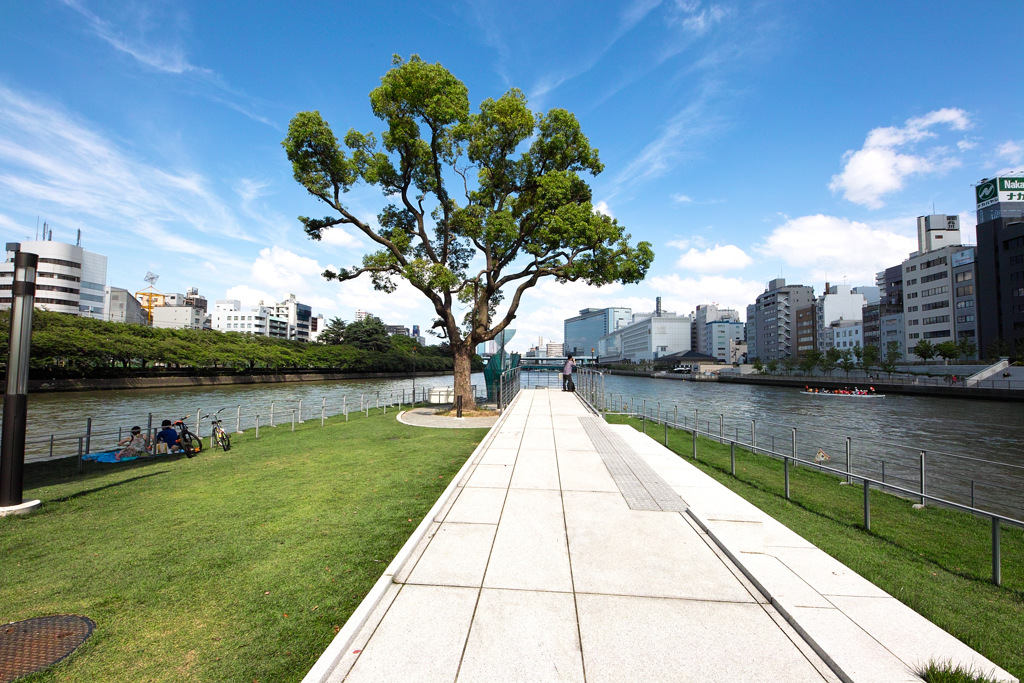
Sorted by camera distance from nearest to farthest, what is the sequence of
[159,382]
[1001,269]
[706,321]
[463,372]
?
[463,372]
[159,382]
[1001,269]
[706,321]

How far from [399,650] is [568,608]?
4.82 feet

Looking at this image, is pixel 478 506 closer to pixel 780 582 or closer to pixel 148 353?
pixel 780 582

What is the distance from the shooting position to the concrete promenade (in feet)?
11.1

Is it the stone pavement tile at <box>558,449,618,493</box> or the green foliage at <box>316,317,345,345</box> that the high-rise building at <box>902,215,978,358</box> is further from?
the green foliage at <box>316,317,345,345</box>

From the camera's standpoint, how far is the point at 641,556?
5.17 m

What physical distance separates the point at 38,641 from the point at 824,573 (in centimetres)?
739

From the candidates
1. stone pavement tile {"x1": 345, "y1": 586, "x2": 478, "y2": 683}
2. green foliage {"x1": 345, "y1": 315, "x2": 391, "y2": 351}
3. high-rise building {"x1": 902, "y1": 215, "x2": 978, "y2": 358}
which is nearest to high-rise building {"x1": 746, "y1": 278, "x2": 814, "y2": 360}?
high-rise building {"x1": 902, "y1": 215, "x2": 978, "y2": 358}

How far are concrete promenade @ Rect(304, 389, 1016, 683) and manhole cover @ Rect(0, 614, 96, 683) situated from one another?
2167 millimetres

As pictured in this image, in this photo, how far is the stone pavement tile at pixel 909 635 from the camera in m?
3.49

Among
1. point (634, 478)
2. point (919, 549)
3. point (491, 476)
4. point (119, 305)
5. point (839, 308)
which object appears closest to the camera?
point (919, 549)

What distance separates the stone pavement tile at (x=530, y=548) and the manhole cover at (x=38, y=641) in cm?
336

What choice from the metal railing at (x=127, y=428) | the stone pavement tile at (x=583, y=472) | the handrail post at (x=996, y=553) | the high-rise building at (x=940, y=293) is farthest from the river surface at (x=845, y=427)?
the high-rise building at (x=940, y=293)

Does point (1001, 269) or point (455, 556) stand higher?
point (1001, 269)

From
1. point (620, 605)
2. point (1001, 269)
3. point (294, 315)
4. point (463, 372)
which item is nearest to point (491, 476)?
point (620, 605)
